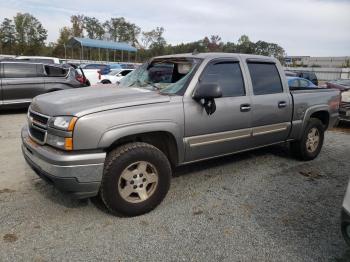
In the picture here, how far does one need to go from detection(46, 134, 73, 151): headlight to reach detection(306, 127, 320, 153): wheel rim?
13.8 feet

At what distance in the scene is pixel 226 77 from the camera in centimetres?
442

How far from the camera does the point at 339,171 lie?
17.8 ft

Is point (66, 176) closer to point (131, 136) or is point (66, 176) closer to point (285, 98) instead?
point (131, 136)

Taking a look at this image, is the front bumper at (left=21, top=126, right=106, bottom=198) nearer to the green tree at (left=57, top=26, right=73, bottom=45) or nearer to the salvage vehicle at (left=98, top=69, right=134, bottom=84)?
the salvage vehicle at (left=98, top=69, right=134, bottom=84)

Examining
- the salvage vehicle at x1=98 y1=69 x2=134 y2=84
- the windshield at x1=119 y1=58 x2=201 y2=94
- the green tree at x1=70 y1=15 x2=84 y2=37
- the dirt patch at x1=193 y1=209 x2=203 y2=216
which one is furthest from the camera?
the green tree at x1=70 y1=15 x2=84 y2=37

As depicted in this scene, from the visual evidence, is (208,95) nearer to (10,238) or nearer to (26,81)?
(10,238)

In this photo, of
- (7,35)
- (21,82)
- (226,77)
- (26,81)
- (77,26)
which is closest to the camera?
(226,77)

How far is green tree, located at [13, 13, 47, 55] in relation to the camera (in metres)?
56.0

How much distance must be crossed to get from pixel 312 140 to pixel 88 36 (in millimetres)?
71281

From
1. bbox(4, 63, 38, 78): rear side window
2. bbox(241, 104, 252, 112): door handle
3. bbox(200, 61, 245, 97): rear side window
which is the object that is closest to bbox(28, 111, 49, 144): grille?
bbox(200, 61, 245, 97): rear side window

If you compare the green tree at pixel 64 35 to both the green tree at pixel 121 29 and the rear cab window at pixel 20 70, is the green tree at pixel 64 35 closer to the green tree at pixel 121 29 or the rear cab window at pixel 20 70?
the green tree at pixel 121 29

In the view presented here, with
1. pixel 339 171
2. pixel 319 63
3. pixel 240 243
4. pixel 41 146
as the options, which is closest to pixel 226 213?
pixel 240 243

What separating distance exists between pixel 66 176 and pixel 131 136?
78 centimetres

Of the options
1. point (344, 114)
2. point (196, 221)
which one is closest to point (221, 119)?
point (196, 221)
